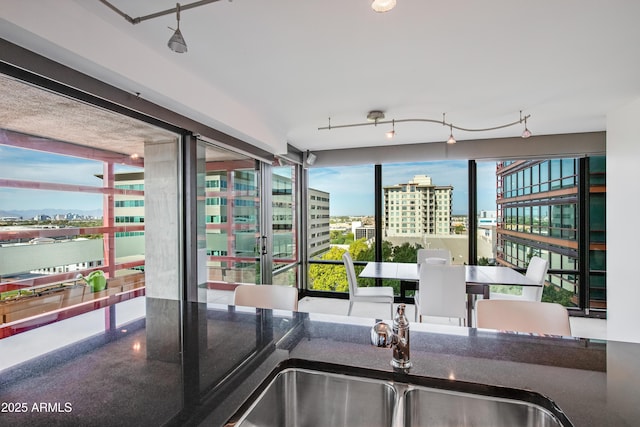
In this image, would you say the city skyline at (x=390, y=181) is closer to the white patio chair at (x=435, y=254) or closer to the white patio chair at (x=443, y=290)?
the white patio chair at (x=435, y=254)

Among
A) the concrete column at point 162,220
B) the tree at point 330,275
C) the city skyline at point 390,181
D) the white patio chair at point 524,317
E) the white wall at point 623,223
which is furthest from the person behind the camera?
the tree at point 330,275

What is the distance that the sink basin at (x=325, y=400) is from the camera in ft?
3.14

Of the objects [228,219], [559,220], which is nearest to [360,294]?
[228,219]

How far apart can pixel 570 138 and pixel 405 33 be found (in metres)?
3.52

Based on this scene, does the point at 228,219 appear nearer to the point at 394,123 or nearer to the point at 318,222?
the point at 394,123

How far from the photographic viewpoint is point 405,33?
1.84 m

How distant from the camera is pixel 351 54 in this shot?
6.82 ft

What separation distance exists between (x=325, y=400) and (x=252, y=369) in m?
0.25

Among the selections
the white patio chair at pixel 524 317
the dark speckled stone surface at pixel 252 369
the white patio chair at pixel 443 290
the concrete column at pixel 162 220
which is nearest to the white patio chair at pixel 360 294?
the white patio chair at pixel 443 290

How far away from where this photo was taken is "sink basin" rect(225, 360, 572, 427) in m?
0.87

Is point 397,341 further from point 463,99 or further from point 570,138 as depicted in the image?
point 570,138

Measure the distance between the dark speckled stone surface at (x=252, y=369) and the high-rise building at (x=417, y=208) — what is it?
12.2 ft

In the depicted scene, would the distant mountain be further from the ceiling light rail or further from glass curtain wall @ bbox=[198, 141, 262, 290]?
the ceiling light rail

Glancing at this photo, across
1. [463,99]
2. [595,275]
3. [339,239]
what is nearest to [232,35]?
[463,99]
